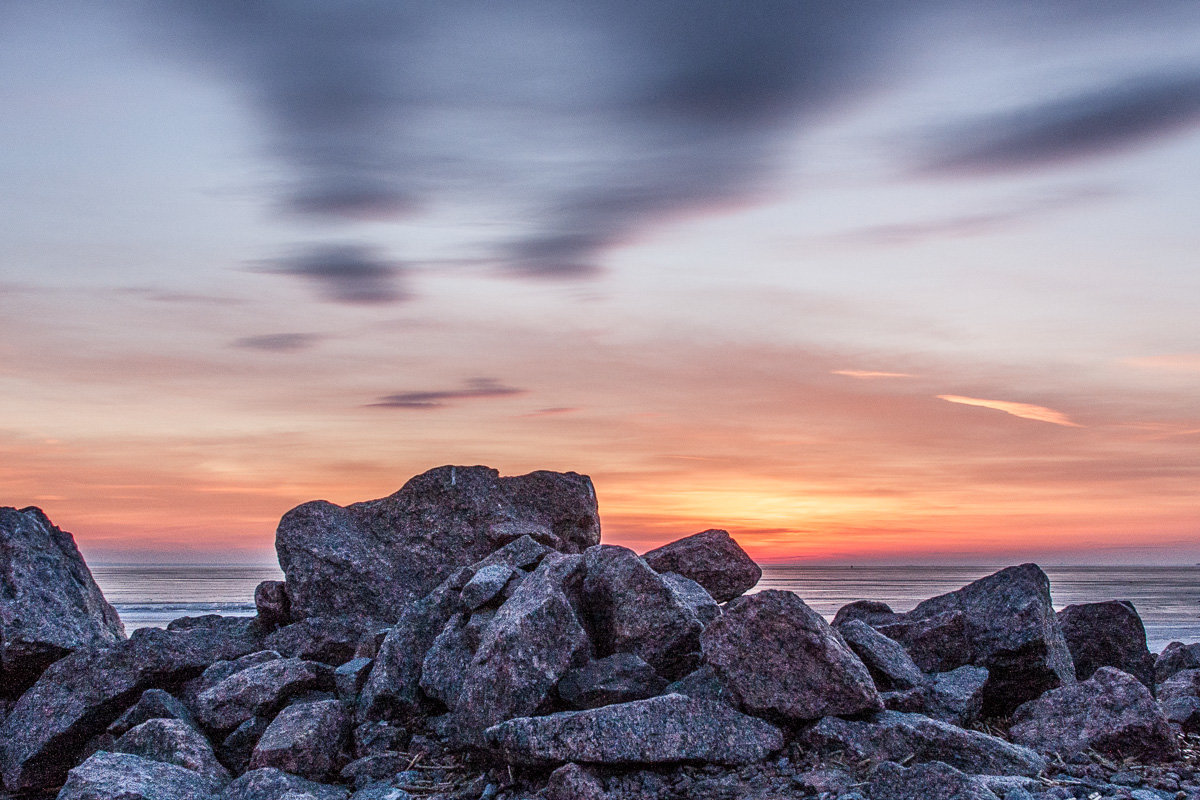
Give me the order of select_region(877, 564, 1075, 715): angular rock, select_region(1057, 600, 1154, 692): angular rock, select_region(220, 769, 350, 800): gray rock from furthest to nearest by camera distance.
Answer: select_region(1057, 600, 1154, 692): angular rock < select_region(877, 564, 1075, 715): angular rock < select_region(220, 769, 350, 800): gray rock

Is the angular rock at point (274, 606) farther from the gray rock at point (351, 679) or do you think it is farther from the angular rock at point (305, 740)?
the angular rock at point (305, 740)

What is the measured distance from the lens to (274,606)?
613 inches

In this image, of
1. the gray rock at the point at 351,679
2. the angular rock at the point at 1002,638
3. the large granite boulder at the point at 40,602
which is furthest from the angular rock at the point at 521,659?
the large granite boulder at the point at 40,602

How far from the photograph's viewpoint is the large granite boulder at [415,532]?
15.5 meters

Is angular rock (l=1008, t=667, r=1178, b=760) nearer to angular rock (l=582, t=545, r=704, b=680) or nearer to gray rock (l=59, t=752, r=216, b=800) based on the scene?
angular rock (l=582, t=545, r=704, b=680)

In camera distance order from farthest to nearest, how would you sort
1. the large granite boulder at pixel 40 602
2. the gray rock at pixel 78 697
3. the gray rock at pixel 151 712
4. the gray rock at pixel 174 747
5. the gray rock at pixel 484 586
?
the large granite boulder at pixel 40 602 → the gray rock at pixel 484 586 → the gray rock at pixel 78 697 → the gray rock at pixel 151 712 → the gray rock at pixel 174 747

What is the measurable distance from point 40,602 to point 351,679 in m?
5.31

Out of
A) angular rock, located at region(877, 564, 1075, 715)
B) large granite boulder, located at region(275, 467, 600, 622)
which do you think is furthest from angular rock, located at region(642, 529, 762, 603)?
angular rock, located at region(877, 564, 1075, 715)

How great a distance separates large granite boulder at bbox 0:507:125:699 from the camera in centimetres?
1333

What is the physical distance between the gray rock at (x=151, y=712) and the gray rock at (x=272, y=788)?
196 centimetres

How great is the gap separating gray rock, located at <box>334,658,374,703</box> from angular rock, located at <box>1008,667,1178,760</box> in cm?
778

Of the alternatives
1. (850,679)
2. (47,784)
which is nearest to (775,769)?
(850,679)

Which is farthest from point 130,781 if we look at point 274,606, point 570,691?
point 274,606

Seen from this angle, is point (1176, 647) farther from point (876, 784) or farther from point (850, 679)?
point (876, 784)
